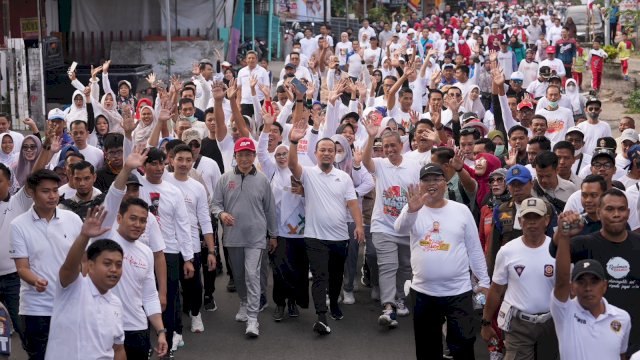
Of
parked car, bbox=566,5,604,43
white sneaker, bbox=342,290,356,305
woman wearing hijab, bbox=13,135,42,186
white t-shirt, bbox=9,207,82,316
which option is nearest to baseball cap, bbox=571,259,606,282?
white t-shirt, bbox=9,207,82,316

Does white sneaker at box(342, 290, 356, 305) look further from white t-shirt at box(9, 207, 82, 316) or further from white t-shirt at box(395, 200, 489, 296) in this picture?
white t-shirt at box(9, 207, 82, 316)

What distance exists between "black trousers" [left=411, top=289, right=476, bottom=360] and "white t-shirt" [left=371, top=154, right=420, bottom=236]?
2.02 meters

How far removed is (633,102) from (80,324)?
2174cm

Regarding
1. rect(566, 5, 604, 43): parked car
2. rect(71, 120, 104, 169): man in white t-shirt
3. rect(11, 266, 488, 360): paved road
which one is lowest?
rect(11, 266, 488, 360): paved road

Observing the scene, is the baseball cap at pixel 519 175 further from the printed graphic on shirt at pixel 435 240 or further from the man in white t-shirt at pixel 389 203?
the man in white t-shirt at pixel 389 203

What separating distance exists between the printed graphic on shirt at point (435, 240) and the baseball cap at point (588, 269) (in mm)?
1759

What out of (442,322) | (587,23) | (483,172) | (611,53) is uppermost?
(587,23)

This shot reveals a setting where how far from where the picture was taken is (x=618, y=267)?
688cm

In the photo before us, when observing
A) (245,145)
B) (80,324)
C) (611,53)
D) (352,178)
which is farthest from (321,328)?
(611,53)

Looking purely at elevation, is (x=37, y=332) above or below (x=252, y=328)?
above

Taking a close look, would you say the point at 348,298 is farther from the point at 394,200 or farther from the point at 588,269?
the point at 588,269

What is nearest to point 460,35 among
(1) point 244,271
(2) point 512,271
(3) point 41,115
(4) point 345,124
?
(3) point 41,115

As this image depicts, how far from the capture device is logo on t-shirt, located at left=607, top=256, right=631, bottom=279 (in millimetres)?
6863

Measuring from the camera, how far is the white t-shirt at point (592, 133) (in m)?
12.8
